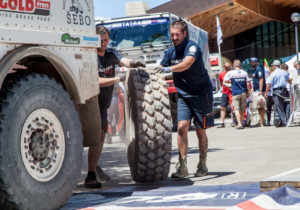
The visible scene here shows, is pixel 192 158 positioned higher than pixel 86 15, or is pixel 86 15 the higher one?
pixel 86 15

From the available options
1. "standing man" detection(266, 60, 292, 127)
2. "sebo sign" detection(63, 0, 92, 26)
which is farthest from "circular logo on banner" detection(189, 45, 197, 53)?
"standing man" detection(266, 60, 292, 127)

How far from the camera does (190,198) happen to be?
16.6 ft

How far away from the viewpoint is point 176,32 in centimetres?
702

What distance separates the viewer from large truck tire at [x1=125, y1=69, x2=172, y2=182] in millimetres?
6035

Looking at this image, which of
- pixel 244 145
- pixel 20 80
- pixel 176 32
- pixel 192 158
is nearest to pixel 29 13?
pixel 20 80

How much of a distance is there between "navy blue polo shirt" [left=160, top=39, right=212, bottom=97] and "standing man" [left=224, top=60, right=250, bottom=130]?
839 centimetres

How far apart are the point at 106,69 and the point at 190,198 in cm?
248

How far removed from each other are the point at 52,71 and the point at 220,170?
3224 mm

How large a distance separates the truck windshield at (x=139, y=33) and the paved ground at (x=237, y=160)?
475 cm

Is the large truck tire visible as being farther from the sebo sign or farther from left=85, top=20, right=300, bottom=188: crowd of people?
the sebo sign

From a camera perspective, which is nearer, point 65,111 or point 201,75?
point 65,111

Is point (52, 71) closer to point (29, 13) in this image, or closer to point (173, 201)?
point (29, 13)

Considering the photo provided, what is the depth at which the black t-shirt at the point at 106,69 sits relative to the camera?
23.0 ft

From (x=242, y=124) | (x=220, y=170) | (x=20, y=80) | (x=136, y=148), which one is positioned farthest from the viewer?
(x=242, y=124)
